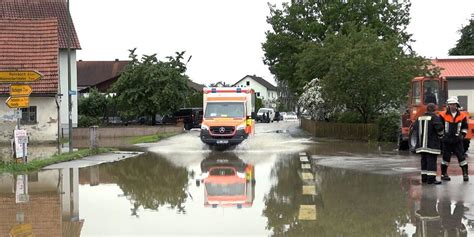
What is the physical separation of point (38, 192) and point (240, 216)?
202 inches

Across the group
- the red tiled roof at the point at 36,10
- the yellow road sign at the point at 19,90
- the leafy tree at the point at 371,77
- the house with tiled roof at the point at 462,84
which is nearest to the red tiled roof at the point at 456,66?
the house with tiled roof at the point at 462,84

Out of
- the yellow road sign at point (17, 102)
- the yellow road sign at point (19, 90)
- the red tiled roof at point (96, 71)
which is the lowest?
the yellow road sign at point (17, 102)

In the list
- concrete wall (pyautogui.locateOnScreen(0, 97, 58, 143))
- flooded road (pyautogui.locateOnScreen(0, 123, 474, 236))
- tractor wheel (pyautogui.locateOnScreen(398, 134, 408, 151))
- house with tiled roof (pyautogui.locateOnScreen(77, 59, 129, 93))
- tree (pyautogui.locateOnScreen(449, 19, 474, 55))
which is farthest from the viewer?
house with tiled roof (pyautogui.locateOnScreen(77, 59, 129, 93))

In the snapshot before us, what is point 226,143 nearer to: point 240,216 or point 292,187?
point 292,187

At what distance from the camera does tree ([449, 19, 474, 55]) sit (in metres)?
66.3

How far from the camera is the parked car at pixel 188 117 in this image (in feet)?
156

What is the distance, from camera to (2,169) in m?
16.4

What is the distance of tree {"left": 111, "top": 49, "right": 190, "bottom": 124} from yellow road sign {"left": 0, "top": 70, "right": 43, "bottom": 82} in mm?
25220

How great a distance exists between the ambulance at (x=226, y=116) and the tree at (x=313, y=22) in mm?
23212

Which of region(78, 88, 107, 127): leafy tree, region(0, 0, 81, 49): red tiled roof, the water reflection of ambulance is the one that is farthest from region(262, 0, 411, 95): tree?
the water reflection of ambulance

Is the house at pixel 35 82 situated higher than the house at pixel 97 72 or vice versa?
the house at pixel 97 72

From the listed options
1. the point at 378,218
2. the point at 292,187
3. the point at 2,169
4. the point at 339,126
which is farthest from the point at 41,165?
the point at 339,126

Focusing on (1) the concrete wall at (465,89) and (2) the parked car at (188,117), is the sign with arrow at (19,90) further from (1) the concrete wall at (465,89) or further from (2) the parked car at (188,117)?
(1) the concrete wall at (465,89)

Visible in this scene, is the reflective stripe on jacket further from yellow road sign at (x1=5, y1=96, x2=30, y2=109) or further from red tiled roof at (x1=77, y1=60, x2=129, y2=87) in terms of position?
red tiled roof at (x1=77, y1=60, x2=129, y2=87)
